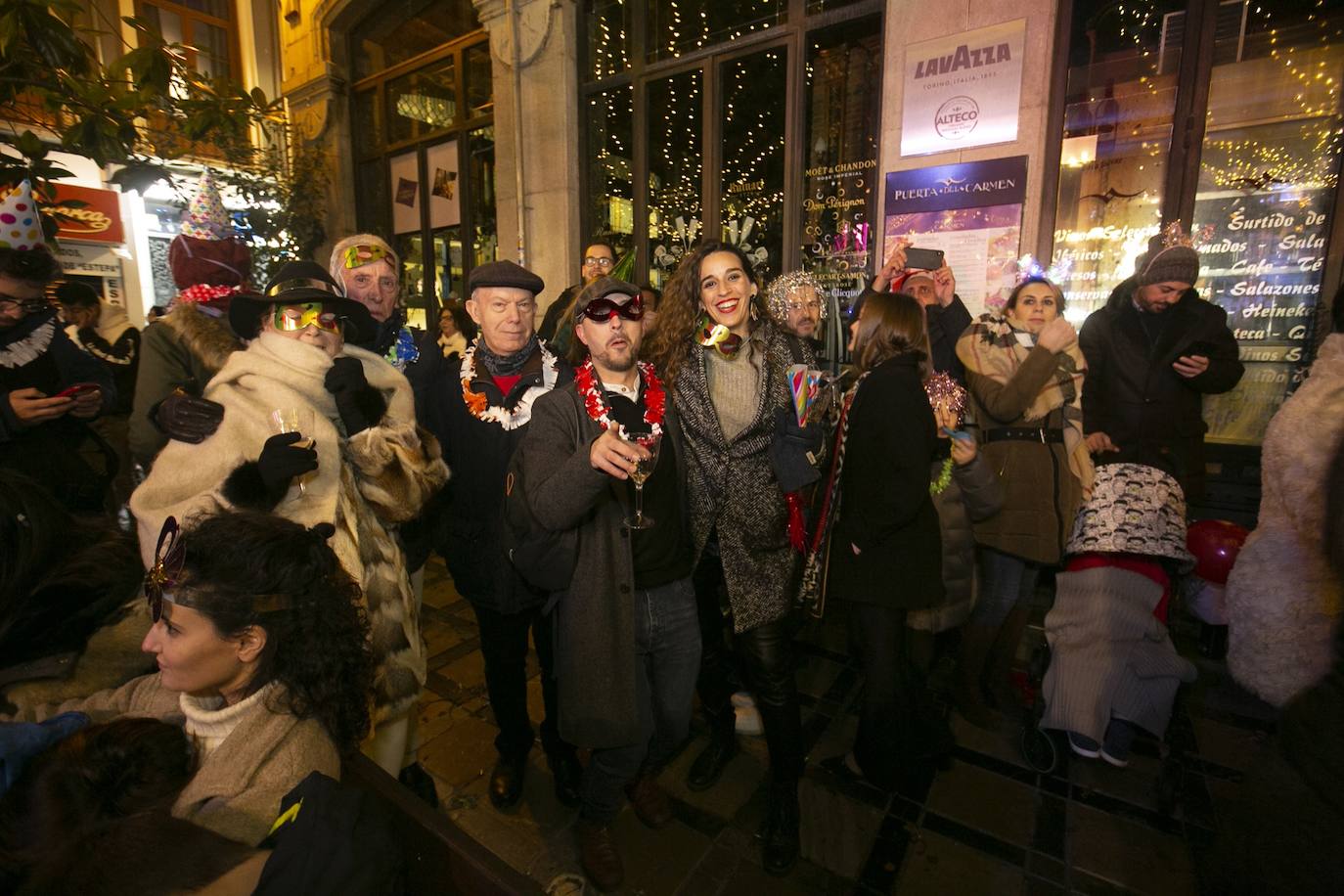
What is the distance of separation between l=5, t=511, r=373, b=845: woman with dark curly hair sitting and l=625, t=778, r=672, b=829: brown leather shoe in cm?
151

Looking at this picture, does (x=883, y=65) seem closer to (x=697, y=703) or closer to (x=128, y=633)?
(x=697, y=703)

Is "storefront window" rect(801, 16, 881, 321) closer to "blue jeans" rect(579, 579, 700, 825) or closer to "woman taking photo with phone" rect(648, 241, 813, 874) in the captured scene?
"woman taking photo with phone" rect(648, 241, 813, 874)

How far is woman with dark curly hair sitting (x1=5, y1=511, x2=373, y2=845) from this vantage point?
1.40 meters

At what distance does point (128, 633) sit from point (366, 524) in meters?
0.72

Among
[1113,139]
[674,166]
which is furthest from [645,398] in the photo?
[674,166]

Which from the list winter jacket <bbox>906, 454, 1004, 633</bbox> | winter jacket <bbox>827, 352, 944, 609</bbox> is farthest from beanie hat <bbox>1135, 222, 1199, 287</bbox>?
winter jacket <bbox>827, 352, 944, 609</bbox>

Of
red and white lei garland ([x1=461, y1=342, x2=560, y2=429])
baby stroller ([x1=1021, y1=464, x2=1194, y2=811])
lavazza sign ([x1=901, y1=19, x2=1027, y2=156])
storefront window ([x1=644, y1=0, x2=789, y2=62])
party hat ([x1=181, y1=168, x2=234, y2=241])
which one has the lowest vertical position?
baby stroller ([x1=1021, y1=464, x2=1194, y2=811])

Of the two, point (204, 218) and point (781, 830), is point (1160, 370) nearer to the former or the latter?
point (781, 830)

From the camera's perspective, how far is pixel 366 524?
2.32 metres

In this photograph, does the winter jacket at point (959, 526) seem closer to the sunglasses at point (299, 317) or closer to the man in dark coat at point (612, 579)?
the man in dark coat at point (612, 579)

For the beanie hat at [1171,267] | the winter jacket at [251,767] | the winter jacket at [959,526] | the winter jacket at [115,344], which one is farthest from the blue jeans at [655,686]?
the winter jacket at [115,344]

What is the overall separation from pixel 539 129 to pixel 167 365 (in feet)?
21.7

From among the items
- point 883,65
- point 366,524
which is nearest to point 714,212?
point 883,65

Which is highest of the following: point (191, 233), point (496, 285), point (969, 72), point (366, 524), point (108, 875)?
point (969, 72)
